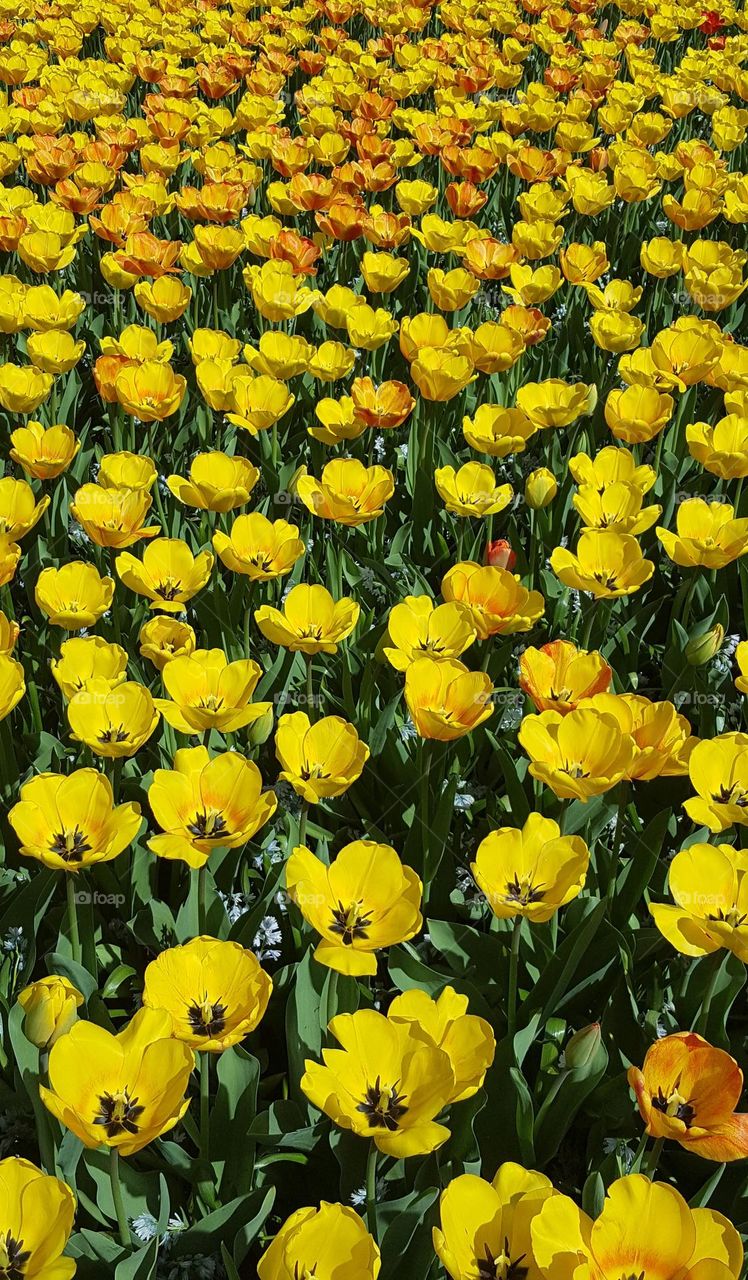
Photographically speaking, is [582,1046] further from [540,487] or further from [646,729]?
[540,487]

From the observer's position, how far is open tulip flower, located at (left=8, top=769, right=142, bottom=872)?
179cm

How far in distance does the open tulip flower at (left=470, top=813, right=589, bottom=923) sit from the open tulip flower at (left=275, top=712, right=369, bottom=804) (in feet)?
0.87

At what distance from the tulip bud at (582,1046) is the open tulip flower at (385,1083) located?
10.2 inches

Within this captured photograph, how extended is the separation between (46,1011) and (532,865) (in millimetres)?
779

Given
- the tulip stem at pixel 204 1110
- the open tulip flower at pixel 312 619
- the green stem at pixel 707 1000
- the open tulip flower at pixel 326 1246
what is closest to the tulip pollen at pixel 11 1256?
the open tulip flower at pixel 326 1246

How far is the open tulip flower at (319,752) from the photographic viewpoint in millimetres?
1917

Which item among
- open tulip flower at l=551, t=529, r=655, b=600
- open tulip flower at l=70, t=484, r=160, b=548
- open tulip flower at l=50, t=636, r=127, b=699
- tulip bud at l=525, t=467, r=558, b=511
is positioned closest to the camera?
open tulip flower at l=50, t=636, r=127, b=699

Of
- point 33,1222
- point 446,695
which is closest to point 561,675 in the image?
point 446,695

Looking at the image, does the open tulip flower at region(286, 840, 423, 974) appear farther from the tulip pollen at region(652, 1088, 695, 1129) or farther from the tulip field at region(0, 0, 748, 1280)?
the tulip pollen at region(652, 1088, 695, 1129)

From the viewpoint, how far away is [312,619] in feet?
7.73

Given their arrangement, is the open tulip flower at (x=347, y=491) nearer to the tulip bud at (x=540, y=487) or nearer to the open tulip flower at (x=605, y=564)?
the tulip bud at (x=540, y=487)

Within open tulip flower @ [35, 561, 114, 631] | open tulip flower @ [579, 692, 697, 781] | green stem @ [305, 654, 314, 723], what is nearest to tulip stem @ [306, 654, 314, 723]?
green stem @ [305, 654, 314, 723]

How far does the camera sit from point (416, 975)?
78.8 inches

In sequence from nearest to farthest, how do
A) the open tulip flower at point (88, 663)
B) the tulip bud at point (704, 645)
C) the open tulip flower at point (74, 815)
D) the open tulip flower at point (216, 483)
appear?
the open tulip flower at point (74, 815) < the open tulip flower at point (88, 663) < the tulip bud at point (704, 645) < the open tulip flower at point (216, 483)
